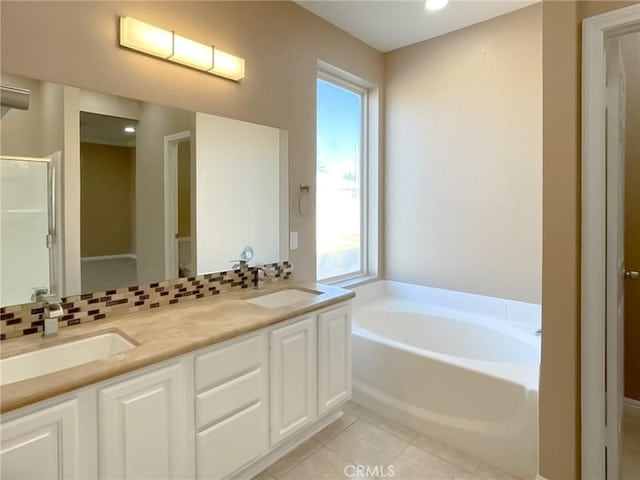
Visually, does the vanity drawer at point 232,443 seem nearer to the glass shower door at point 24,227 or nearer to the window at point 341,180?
the glass shower door at point 24,227

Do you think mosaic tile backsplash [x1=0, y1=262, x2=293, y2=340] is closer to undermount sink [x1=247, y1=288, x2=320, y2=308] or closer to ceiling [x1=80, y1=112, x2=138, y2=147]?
undermount sink [x1=247, y1=288, x2=320, y2=308]

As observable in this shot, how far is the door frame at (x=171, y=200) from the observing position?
2.00 meters


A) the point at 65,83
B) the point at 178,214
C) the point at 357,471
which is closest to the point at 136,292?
the point at 178,214

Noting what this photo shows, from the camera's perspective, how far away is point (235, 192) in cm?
237

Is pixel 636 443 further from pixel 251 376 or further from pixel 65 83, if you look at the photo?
pixel 65 83

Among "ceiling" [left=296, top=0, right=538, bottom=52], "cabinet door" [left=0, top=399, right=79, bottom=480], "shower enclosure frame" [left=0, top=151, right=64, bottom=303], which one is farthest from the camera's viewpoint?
"ceiling" [left=296, top=0, right=538, bottom=52]

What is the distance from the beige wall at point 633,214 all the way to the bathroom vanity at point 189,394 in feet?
6.12

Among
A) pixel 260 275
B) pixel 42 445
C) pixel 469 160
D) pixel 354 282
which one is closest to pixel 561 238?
pixel 469 160

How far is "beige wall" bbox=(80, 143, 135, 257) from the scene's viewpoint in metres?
1.69

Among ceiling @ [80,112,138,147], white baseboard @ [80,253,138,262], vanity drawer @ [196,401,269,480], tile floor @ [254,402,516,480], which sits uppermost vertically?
ceiling @ [80,112,138,147]

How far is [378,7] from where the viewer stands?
261cm

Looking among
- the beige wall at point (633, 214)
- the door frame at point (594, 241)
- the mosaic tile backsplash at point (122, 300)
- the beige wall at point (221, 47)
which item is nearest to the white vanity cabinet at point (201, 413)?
the mosaic tile backsplash at point (122, 300)

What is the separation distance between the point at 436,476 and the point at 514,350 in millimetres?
1106

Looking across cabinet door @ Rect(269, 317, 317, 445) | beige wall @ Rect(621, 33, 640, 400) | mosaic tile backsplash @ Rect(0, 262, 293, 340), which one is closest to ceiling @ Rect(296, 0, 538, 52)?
beige wall @ Rect(621, 33, 640, 400)
